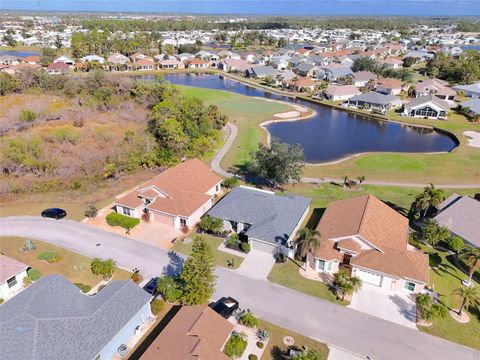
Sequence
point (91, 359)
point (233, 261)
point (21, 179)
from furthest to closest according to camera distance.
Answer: point (21, 179), point (233, 261), point (91, 359)

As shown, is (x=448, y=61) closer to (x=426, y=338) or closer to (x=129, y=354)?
(x=426, y=338)

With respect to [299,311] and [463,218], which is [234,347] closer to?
[299,311]

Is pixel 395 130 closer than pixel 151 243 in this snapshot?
No

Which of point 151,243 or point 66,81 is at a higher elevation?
point 66,81

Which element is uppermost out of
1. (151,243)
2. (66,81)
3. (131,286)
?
(66,81)

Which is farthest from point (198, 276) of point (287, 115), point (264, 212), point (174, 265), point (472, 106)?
point (472, 106)

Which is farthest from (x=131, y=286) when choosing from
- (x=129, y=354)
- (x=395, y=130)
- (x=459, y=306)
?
(x=395, y=130)

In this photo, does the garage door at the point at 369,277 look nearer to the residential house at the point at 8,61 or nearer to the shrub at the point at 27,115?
the shrub at the point at 27,115
